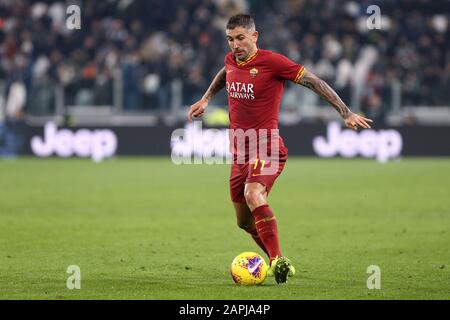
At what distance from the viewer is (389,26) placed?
28922mm

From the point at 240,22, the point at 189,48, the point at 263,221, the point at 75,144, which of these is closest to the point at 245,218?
the point at 263,221

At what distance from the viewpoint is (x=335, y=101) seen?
9.07 meters

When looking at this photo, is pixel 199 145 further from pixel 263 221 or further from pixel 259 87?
pixel 263 221

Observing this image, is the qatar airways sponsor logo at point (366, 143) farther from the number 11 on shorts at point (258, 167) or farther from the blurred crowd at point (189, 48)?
the number 11 on shorts at point (258, 167)

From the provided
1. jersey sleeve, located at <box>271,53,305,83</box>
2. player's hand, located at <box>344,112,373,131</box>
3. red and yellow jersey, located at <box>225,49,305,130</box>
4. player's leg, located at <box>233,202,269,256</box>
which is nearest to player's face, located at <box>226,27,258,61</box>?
red and yellow jersey, located at <box>225,49,305,130</box>

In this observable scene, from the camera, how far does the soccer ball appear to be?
868cm

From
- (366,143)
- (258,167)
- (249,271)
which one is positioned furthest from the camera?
(366,143)

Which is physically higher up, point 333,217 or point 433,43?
point 433,43

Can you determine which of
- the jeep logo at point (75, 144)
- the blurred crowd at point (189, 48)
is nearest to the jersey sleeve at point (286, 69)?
the blurred crowd at point (189, 48)

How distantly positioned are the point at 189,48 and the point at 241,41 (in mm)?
20310

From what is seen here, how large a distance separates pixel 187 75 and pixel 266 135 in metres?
19.0
